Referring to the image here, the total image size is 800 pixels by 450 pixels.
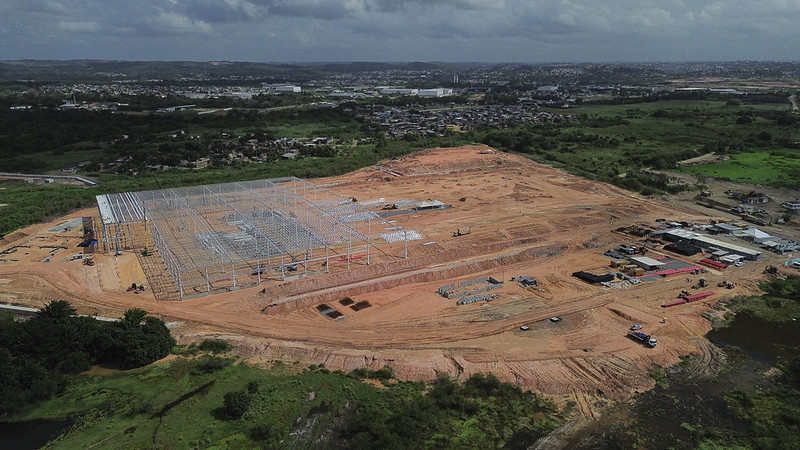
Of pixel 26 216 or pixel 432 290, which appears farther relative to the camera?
pixel 26 216

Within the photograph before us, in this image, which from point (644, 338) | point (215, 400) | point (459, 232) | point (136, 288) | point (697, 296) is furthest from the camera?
point (459, 232)

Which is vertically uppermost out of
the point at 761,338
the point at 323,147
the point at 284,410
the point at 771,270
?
the point at 323,147

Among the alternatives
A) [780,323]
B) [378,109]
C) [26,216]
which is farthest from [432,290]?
[378,109]

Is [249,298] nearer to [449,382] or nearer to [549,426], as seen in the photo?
[449,382]

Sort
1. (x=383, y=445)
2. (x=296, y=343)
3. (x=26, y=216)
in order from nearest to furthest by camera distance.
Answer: (x=383, y=445)
(x=296, y=343)
(x=26, y=216)

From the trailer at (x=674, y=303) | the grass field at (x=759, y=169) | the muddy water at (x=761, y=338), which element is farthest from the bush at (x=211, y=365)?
the grass field at (x=759, y=169)

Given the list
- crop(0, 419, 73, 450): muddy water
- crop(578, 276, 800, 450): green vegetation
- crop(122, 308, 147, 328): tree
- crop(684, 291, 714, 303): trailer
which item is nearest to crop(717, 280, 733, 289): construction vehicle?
crop(684, 291, 714, 303): trailer

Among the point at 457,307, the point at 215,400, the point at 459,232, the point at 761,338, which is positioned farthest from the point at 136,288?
Answer: the point at 761,338

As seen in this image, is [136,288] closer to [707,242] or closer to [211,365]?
[211,365]
